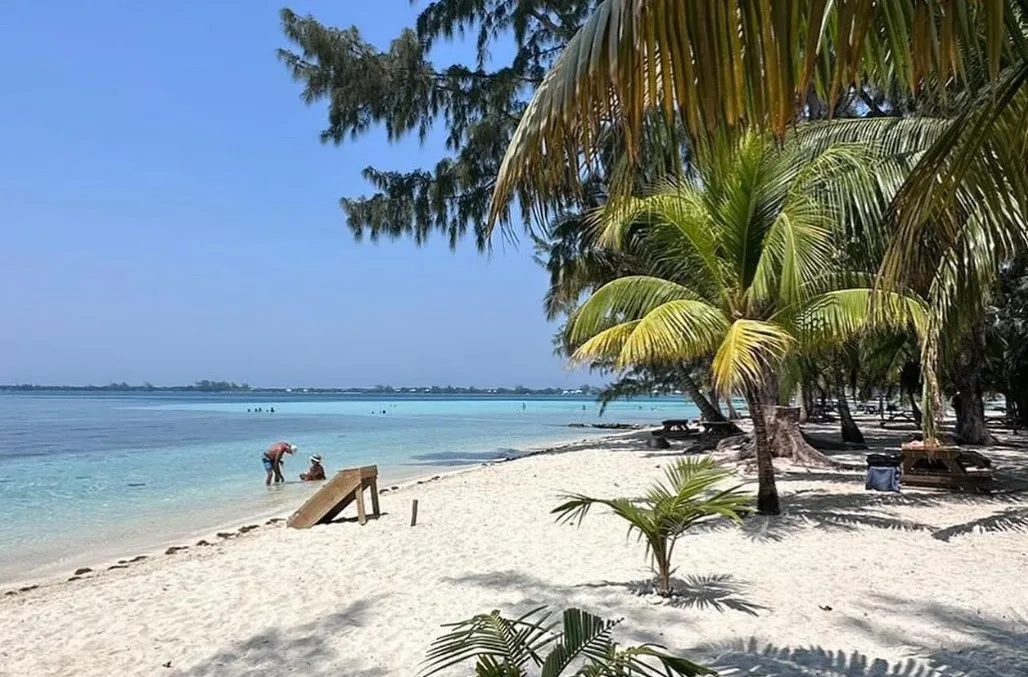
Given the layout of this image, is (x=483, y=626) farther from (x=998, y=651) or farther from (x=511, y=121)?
(x=511, y=121)

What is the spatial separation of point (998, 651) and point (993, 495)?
603cm

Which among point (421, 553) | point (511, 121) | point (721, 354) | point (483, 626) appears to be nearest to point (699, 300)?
point (721, 354)

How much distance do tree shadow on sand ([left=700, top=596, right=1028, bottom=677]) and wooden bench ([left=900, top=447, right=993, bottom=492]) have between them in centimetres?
548

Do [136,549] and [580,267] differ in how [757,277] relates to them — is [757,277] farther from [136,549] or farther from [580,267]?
[580,267]

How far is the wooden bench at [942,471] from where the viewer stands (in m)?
8.91

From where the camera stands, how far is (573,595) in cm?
503

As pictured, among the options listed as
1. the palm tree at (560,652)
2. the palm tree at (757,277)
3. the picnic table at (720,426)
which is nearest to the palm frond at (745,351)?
the palm tree at (757,277)

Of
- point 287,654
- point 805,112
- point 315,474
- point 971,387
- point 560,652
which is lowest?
point 315,474

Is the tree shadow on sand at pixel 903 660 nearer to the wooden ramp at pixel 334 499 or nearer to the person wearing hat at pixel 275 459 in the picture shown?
the wooden ramp at pixel 334 499

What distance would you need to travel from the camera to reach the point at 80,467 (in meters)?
20.5

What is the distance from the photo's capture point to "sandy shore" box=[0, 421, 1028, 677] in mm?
3959

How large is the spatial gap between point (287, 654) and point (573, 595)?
6.47ft

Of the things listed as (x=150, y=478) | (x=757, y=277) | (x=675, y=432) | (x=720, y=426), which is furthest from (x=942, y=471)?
(x=150, y=478)

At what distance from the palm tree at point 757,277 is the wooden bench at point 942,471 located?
2971 mm
